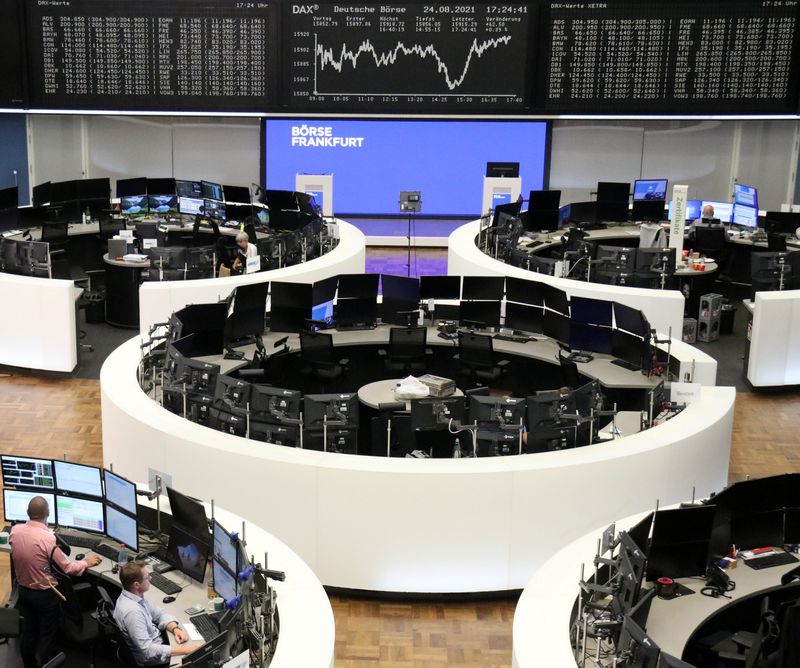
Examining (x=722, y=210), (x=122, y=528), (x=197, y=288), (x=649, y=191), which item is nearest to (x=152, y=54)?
(x=197, y=288)

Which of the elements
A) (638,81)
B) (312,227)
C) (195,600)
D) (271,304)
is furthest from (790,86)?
(195,600)

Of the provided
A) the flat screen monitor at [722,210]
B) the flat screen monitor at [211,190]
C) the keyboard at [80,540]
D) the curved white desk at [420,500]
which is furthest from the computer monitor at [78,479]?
the flat screen monitor at [722,210]

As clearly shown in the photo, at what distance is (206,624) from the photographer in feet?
18.4

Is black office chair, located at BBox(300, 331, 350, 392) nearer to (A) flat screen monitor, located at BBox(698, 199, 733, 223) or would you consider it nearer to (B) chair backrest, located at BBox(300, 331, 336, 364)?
(B) chair backrest, located at BBox(300, 331, 336, 364)

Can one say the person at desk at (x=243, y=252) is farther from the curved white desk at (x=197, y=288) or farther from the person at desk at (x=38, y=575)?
the person at desk at (x=38, y=575)

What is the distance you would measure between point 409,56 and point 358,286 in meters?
6.45

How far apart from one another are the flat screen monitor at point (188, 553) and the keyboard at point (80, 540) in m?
0.53

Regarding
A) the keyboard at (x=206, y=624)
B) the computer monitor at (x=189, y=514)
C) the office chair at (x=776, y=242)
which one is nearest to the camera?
the keyboard at (x=206, y=624)

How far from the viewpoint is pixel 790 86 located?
15.8 metres

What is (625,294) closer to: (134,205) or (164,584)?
(164,584)

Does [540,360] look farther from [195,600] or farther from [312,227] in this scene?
[195,600]

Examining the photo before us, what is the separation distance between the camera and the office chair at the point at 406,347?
33.3 feet

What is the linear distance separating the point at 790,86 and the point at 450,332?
8.17m

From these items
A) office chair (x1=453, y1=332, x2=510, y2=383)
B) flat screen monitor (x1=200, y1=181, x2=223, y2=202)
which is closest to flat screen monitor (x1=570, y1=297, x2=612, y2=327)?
office chair (x1=453, y1=332, x2=510, y2=383)
